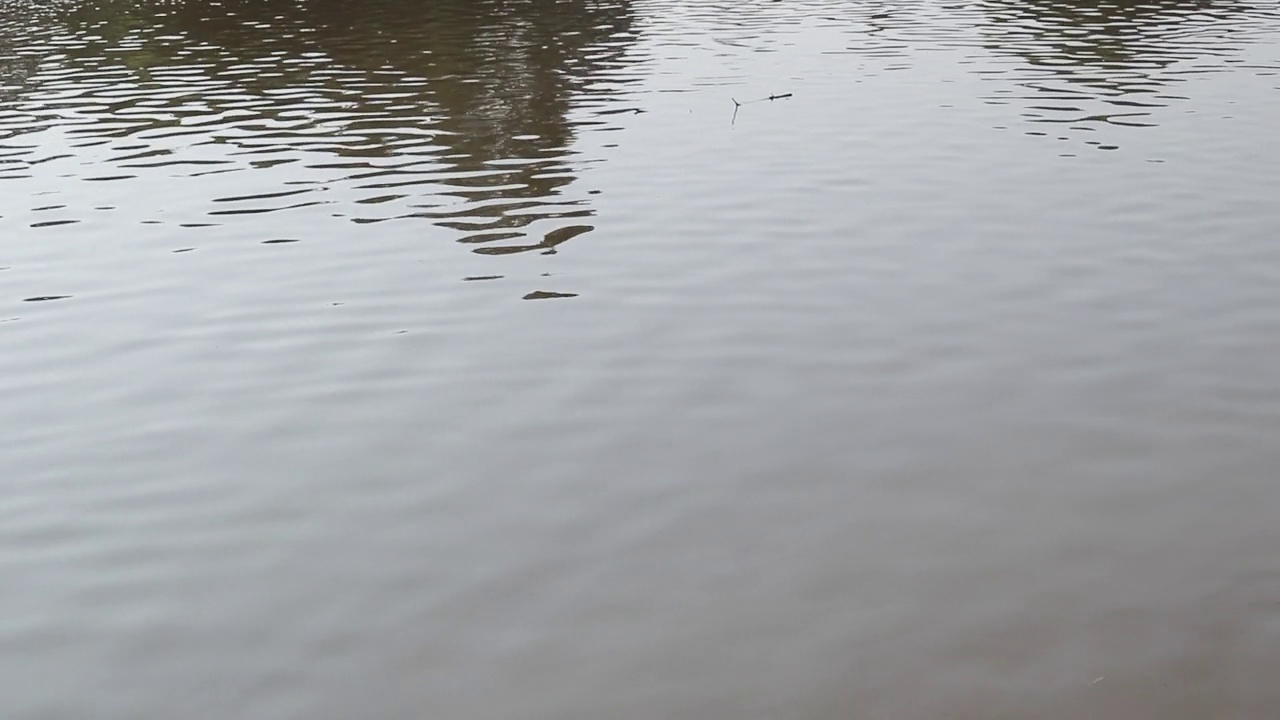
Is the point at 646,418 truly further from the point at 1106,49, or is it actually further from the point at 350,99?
the point at 1106,49

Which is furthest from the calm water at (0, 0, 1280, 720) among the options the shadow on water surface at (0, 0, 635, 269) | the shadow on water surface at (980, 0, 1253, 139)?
the shadow on water surface at (980, 0, 1253, 139)

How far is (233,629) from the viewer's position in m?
6.43

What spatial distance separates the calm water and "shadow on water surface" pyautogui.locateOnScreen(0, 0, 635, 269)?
0.55 ft

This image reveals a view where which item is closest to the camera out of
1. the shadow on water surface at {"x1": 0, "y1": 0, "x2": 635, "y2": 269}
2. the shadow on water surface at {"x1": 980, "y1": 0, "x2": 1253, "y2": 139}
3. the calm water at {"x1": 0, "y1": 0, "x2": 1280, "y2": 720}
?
the calm water at {"x1": 0, "y1": 0, "x2": 1280, "y2": 720}

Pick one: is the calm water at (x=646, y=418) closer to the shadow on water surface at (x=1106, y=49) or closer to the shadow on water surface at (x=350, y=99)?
the shadow on water surface at (x=350, y=99)

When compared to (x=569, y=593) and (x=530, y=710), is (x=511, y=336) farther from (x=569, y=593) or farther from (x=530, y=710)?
(x=530, y=710)

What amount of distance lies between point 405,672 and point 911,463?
328 cm

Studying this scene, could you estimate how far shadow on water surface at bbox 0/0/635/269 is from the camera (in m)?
15.0

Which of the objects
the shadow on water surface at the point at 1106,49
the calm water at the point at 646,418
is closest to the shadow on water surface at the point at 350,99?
the calm water at the point at 646,418

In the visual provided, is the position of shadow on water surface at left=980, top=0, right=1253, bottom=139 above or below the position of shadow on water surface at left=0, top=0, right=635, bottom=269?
below

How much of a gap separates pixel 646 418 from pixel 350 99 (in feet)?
45.9

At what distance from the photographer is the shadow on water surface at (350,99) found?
49.1 ft

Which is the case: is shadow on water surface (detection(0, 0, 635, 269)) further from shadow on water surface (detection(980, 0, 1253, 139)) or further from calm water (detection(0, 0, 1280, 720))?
shadow on water surface (detection(980, 0, 1253, 139))

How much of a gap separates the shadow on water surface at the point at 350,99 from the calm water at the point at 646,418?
0.17 meters
